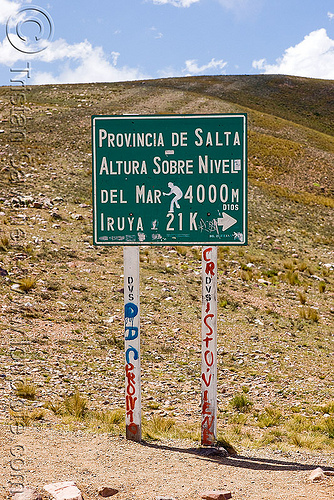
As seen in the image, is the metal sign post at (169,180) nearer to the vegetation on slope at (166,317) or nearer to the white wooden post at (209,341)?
the white wooden post at (209,341)

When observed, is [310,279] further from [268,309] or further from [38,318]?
[38,318]

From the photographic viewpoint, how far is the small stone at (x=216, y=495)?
4453 millimetres

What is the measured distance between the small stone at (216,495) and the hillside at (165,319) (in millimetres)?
2065

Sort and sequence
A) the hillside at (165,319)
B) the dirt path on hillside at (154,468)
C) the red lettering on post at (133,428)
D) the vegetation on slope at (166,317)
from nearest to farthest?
the dirt path on hillside at (154,468), the red lettering on post at (133,428), the hillside at (165,319), the vegetation on slope at (166,317)

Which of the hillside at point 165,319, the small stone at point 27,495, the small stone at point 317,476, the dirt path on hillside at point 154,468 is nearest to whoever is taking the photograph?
the small stone at point 27,495

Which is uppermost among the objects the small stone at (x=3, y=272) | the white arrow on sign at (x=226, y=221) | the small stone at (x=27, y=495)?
the white arrow on sign at (x=226, y=221)

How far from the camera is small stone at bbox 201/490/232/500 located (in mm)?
4453

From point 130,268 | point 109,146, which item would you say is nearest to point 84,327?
point 130,268

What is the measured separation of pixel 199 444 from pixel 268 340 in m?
6.07

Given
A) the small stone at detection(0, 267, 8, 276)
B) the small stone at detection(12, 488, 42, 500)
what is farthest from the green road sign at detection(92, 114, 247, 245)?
the small stone at detection(0, 267, 8, 276)

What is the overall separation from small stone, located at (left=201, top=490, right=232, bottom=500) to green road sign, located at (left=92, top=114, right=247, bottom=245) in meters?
2.95

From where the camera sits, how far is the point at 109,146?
614cm

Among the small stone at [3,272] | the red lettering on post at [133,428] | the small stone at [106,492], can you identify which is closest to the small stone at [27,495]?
the small stone at [106,492]

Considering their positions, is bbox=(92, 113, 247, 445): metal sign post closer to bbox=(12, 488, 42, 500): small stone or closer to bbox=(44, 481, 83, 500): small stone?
bbox=(44, 481, 83, 500): small stone
